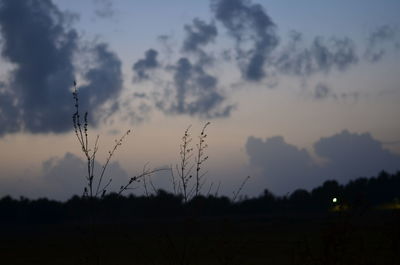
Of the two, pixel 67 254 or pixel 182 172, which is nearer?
pixel 182 172

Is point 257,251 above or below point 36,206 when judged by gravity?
below

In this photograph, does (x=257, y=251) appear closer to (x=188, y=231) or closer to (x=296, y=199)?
(x=188, y=231)

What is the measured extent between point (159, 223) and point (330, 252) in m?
1.44

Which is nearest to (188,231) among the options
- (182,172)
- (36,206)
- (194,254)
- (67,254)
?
(194,254)

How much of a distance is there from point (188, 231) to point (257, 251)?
3143 cm

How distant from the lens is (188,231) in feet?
12.5

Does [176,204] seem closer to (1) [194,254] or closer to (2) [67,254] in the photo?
(1) [194,254]

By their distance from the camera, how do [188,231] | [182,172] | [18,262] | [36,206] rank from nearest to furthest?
[188,231], [182,172], [18,262], [36,206]

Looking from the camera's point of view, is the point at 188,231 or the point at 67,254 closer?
the point at 188,231

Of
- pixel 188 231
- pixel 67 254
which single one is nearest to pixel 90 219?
pixel 188 231

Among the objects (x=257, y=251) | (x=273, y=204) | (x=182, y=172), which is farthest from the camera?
(x=273, y=204)

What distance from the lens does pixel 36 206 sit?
11012 cm

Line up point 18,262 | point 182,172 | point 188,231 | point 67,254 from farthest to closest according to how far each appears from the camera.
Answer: point 67,254
point 18,262
point 182,172
point 188,231

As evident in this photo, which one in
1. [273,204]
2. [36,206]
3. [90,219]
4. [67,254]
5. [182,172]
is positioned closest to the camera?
[90,219]
